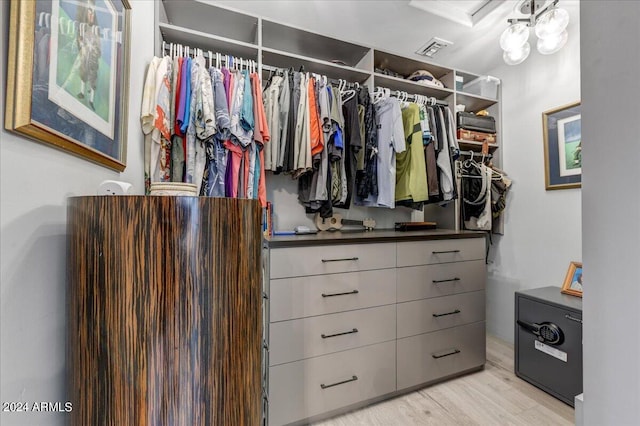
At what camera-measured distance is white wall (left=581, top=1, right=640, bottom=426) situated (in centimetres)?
60

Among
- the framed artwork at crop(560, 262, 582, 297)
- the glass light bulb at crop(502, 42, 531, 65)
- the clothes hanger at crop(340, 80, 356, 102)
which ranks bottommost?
the framed artwork at crop(560, 262, 582, 297)

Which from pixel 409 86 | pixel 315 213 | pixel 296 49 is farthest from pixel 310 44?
pixel 315 213

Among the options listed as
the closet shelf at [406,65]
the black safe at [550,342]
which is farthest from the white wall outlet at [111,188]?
the black safe at [550,342]

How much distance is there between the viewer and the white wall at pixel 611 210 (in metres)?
0.60

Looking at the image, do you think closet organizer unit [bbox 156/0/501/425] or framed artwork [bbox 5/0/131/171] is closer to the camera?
framed artwork [bbox 5/0/131/171]

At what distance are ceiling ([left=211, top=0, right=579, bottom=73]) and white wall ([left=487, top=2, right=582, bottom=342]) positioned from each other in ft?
0.84

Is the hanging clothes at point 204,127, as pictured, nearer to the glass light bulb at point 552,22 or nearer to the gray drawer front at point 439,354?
the gray drawer front at point 439,354

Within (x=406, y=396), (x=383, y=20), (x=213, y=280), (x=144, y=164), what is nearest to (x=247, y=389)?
(x=213, y=280)

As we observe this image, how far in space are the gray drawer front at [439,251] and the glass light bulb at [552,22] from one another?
1277 millimetres

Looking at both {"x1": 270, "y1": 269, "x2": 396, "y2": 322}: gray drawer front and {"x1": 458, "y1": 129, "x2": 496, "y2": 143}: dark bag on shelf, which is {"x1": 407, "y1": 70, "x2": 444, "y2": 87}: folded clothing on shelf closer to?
{"x1": 458, "y1": 129, "x2": 496, "y2": 143}: dark bag on shelf

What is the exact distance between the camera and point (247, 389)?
1.97 ft

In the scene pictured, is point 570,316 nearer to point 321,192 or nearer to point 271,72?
point 321,192

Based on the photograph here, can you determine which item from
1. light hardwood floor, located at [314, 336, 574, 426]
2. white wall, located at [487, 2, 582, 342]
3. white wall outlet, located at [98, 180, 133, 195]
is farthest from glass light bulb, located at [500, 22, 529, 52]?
white wall outlet, located at [98, 180, 133, 195]

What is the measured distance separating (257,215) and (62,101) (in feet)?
1.61
